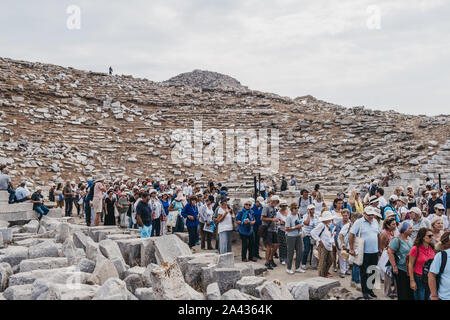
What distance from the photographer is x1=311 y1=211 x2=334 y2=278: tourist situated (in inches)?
297

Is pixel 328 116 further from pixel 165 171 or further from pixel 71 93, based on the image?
pixel 71 93

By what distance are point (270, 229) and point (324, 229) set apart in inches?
57.4

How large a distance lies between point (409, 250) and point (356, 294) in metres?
1.63

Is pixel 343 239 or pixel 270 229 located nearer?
pixel 343 239

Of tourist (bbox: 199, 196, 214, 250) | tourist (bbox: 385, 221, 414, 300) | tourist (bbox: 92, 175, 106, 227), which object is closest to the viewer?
tourist (bbox: 385, 221, 414, 300)

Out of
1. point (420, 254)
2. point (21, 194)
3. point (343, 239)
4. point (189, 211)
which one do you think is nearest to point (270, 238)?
point (343, 239)

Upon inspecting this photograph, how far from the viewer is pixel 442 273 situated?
4.21 metres

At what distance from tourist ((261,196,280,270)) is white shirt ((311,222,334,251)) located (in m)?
1.16

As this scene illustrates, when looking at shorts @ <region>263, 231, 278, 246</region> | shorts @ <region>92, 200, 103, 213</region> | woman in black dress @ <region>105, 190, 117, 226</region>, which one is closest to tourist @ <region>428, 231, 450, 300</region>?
shorts @ <region>263, 231, 278, 246</region>

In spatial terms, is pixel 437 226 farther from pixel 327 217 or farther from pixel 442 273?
pixel 327 217

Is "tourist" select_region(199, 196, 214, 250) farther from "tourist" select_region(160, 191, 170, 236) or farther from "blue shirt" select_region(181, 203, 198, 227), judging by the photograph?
"tourist" select_region(160, 191, 170, 236)
